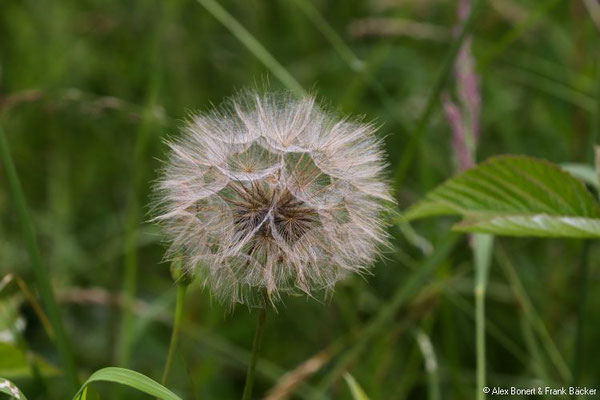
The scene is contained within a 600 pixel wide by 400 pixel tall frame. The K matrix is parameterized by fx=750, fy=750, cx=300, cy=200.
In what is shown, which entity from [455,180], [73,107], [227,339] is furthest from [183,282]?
[73,107]

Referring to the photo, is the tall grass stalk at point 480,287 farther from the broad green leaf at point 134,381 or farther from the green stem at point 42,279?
the green stem at point 42,279

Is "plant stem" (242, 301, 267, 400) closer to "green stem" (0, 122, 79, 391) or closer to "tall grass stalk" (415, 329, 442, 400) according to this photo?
"green stem" (0, 122, 79, 391)

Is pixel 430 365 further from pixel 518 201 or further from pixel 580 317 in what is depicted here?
pixel 518 201

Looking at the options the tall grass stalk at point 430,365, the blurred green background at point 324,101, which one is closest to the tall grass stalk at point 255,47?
the blurred green background at point 324,101

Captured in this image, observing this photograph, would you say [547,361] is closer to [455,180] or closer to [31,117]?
[455,180]

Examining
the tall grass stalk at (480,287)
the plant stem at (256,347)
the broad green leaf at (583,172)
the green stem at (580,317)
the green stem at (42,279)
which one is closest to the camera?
the plant stem at (256,347)

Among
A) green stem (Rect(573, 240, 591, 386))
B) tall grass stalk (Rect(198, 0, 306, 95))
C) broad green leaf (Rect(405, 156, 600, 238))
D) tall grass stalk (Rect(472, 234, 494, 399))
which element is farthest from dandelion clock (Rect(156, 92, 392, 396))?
tall grass stalk (Rect(198, 0, 306, 95))

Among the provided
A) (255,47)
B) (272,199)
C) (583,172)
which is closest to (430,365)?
(583,172)
